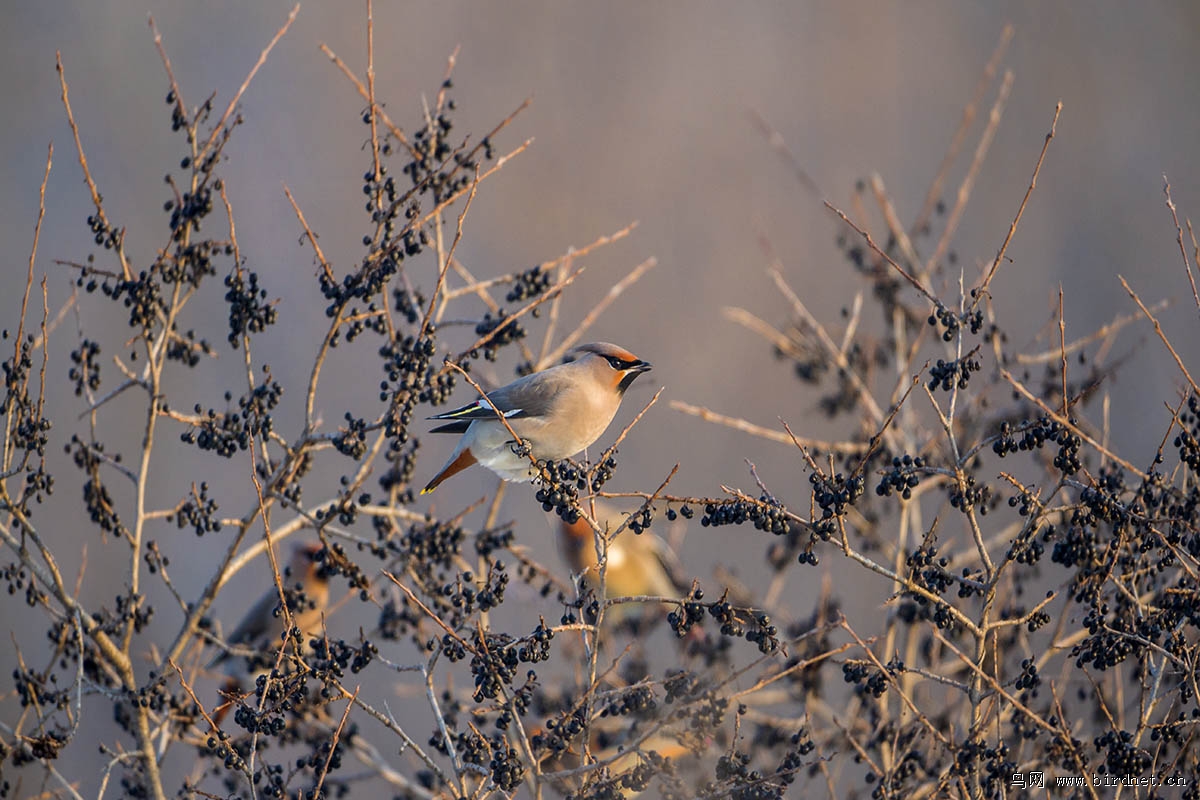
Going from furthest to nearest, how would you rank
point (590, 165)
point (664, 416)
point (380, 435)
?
point (590, 165) → point (664, 416) → point (380, 435)

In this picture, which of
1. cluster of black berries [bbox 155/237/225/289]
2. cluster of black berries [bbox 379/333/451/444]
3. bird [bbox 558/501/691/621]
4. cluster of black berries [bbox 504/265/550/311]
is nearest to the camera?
cluster of black berries [bbox 379/333/451/444]

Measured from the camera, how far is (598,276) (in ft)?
24.0

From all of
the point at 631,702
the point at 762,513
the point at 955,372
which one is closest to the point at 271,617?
the point at 631,702

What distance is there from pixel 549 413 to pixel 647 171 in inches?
190

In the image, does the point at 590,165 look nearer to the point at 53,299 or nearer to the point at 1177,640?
the point at 53,299

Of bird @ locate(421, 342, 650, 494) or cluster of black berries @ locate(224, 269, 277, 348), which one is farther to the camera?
bird @ locate(421, 342, 650, 494)

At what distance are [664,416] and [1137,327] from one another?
3065 millimetres

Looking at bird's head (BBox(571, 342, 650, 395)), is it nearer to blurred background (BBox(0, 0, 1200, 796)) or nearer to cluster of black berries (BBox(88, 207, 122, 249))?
cluster of black berries (BBox(88, 207, 122, 249))

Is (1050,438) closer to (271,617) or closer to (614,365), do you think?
(614,365)

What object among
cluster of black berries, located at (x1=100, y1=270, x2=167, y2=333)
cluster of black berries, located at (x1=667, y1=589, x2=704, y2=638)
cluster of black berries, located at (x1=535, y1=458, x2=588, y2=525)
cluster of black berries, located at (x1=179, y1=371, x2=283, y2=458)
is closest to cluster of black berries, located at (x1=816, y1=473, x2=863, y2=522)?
cluster of black berries, located at (x1=667, y1=589, x2=704, y2=638)

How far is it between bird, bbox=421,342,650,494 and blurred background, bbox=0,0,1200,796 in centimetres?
365

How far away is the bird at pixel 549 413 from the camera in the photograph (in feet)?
10.2

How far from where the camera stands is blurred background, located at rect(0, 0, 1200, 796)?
7137mm

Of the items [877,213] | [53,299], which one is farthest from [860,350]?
[53,299]
